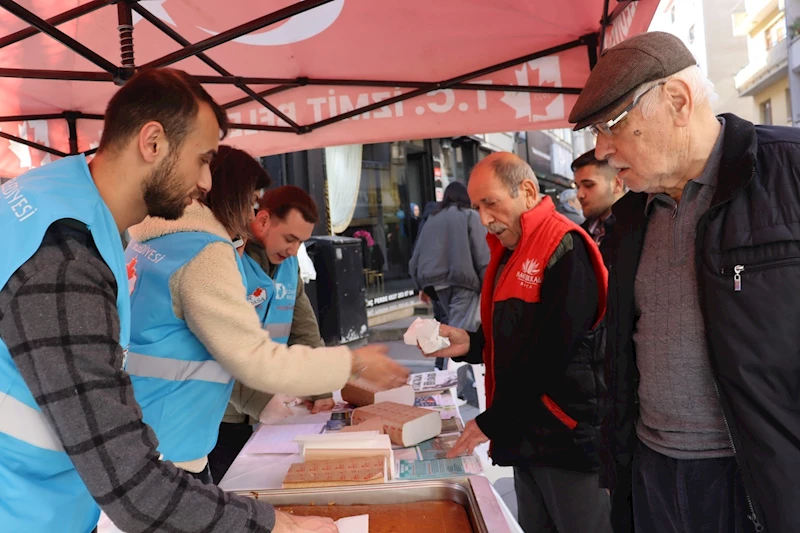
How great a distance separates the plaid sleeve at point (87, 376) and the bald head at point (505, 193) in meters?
1.47

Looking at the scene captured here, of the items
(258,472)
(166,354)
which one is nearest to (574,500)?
(258,472)

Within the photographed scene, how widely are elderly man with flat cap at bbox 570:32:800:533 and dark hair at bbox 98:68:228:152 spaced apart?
897 mm

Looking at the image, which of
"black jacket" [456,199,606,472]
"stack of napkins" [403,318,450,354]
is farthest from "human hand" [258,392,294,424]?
"black jacket" [456,199,606,472]

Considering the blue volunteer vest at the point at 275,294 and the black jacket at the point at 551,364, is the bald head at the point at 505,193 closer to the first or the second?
the black jacket at the point at 551,364

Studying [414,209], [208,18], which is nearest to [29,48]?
[208,18]

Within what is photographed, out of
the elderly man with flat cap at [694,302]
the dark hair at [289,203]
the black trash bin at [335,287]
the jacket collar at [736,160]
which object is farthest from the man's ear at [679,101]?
the black trash bin at [335,287]

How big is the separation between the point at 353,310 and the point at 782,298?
689 centimetres

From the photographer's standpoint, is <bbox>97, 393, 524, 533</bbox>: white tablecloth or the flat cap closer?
the flat cap

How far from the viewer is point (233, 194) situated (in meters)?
2.01

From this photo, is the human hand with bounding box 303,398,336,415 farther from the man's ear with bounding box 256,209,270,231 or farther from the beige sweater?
the beige sweater

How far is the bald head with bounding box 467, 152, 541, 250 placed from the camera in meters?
2.09

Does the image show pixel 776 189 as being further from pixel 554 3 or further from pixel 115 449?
pixel 554 3

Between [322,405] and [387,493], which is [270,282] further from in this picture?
[387,493]

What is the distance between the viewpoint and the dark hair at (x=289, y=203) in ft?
8.43
